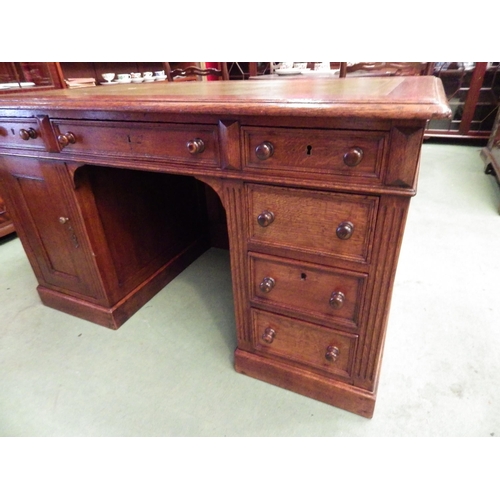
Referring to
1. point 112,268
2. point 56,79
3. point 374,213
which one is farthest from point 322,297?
point 56,79

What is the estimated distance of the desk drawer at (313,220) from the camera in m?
0.84

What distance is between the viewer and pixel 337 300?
3.11 feet

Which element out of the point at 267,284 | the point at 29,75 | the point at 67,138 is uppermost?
the point at 29,75

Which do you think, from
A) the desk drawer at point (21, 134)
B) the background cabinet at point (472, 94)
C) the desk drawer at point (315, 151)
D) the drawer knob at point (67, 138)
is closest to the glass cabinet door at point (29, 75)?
the desk drawer at point (21, 134)

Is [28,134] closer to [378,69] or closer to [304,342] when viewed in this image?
[304,342]

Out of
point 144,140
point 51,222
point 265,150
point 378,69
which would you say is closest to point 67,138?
point 144,140

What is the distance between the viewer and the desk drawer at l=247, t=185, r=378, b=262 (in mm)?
838

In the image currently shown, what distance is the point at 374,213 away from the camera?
0.81 m

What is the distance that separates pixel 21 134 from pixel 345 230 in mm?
1152

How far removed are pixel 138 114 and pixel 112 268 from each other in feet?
2.37

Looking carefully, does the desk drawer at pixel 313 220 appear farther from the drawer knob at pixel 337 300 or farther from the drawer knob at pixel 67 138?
the drawer knob at pixel 67 138

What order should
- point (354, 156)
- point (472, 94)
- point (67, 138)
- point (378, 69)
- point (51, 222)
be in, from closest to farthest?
point (354, 156)
point (67, 138)
point (51, 222)
point (378, 69)
point (472, 94)

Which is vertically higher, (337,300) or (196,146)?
(196,146)
